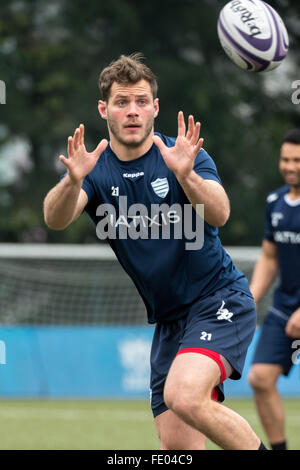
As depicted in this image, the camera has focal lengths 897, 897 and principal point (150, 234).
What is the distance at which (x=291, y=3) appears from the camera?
72.7ft

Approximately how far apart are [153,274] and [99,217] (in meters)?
0.51

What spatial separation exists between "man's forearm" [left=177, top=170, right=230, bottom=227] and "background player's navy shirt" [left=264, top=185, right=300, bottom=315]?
2942 mm

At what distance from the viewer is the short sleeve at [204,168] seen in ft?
16.5

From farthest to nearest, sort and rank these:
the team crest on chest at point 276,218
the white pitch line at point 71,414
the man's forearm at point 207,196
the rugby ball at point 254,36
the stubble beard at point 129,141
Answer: the white pitch line at point 71,414 < the team crest on chest at point 276,218 < the rugby ball at point 254,36 < the stubble beard at point 129,141 < the man's forearm at point 207,196

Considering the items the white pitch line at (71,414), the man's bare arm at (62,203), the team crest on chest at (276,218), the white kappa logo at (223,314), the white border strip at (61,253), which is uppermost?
the man's bare arm at (62,203)

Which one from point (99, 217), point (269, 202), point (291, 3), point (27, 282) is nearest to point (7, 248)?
point (27, 282)

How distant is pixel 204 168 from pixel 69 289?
8.92 metres

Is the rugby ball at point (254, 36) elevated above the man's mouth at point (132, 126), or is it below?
above

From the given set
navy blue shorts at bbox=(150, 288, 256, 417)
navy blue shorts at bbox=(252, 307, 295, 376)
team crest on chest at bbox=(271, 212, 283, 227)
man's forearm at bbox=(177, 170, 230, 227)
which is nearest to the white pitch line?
navy blue shorts at bbox=(252, 307, 295, 376)

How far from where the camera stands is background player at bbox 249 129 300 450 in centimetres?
747

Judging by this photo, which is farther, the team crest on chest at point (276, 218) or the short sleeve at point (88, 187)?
the team crest on chest at point (276, 218)

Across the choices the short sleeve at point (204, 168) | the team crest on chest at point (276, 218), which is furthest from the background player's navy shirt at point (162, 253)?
the team crest on chest at point (276, 218)

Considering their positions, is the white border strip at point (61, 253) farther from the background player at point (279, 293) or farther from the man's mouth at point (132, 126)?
the man's mouth at point (132, 126)

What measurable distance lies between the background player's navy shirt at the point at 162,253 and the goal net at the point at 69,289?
814 centimetres
